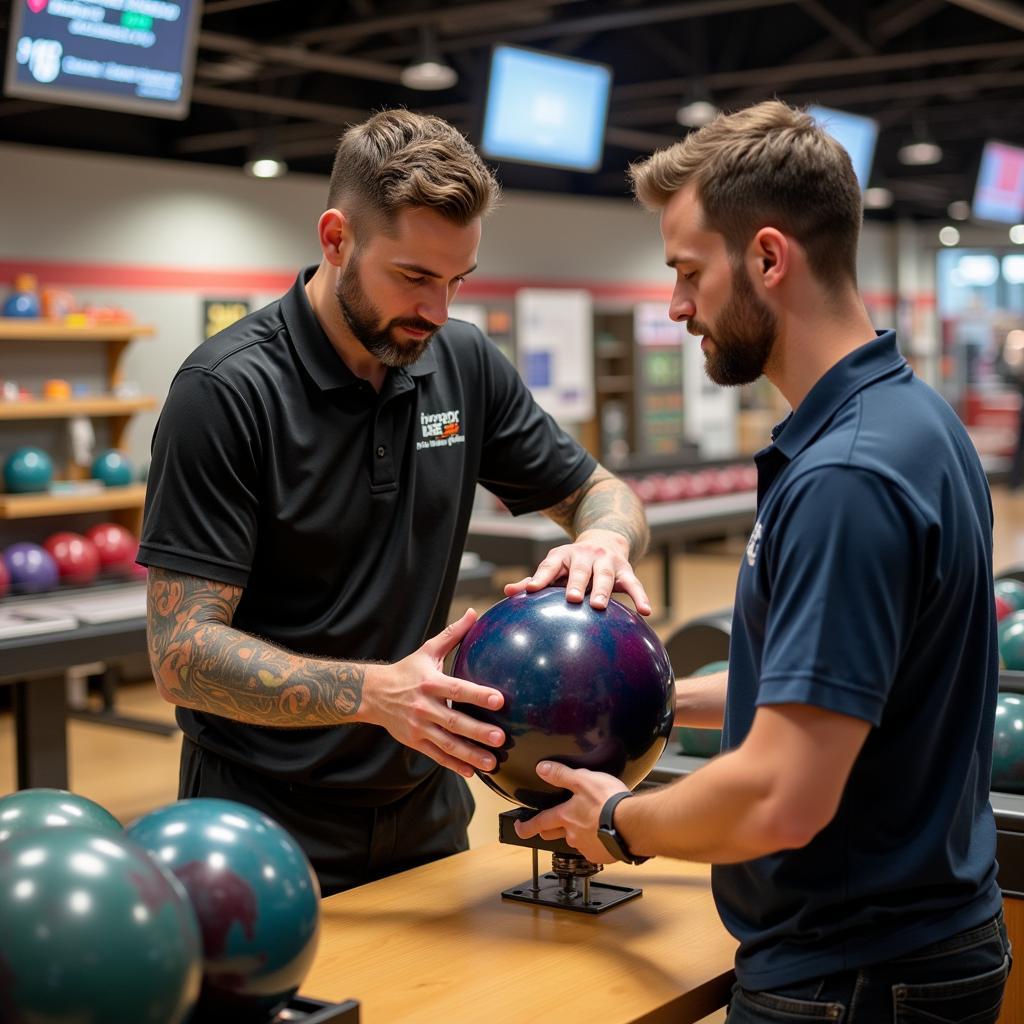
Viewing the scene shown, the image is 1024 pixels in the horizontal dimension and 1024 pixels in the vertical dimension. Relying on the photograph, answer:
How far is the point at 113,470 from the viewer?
24.1ft

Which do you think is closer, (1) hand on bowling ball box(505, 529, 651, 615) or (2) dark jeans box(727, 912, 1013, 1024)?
(2) dark jeans box(727, 912, 1013, 1024)

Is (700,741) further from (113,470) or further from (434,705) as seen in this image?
(113,470)

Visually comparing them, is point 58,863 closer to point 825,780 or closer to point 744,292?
point 825,780

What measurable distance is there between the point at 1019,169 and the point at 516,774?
1050 cm

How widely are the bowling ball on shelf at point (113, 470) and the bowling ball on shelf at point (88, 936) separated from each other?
20.5 ft

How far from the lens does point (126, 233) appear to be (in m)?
10.1

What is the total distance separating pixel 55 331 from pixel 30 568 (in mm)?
1470

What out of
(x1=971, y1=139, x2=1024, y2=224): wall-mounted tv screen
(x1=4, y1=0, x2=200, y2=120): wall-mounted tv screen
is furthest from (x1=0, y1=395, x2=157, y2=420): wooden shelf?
(x1=971, y1=139, x2=1024, y2=224): wall-mounted tv screen

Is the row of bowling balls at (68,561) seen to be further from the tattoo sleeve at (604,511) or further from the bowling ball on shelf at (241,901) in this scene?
the bowling ball on shelf at (241,901)

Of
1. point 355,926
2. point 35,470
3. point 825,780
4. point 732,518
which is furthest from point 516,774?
point 732,518

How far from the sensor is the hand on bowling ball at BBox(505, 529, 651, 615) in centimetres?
208

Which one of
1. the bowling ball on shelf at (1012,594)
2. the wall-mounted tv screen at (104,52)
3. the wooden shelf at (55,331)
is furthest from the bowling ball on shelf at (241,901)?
the wooden shelf at (55,331)

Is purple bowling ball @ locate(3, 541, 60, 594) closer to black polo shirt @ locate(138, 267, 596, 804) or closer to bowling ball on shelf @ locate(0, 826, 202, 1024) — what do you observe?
black polo shirt @ locate(138, 267, 596, 804)

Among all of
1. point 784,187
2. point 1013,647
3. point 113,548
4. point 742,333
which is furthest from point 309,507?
point 113,548
